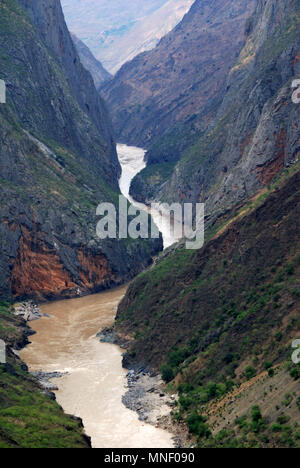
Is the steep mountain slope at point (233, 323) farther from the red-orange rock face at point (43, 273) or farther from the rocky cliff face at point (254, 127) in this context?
the red-orange rock face at point (43, 273)

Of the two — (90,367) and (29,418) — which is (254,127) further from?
(29,418)

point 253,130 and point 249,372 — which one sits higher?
point 253,130

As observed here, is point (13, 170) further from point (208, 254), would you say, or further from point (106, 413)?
point (106, 413)

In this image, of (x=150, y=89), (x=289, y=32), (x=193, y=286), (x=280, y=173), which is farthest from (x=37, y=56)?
(x=150, y=89)

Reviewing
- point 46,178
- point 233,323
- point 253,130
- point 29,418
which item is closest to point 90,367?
point 233,323
